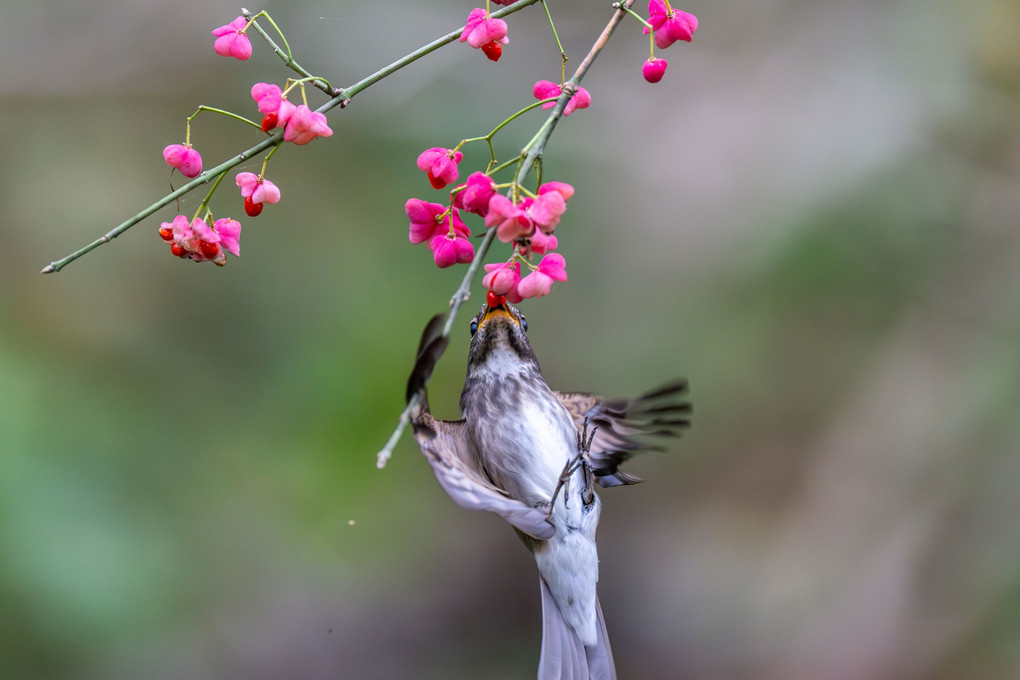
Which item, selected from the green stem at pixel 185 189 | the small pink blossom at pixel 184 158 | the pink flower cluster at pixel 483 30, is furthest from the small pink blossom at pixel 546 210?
the small pink blossom at pixel 184 158

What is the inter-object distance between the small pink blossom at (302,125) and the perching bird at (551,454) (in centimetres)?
78

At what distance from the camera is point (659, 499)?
Answer: 5.19 metres

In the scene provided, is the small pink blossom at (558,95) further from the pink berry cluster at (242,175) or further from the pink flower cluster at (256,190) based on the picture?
the pink flower cluster at (256,190)

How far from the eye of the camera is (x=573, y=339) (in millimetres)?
4969

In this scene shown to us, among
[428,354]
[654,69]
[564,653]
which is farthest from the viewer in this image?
[564,653]

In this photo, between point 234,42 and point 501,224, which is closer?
point 501,224

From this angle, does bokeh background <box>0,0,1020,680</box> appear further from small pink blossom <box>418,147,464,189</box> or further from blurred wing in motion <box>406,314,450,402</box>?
blurred wing in motion <box>406,314,450,402</box>

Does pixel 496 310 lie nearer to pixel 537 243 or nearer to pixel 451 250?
pixel 451 250

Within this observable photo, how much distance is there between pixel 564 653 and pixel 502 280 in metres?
1.38

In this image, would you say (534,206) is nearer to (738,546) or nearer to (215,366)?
(215,366)

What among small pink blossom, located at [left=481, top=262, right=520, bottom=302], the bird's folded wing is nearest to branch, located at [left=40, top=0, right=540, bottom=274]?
small pink blossom, located at [left=481, top=262, right=520, bottom=302]

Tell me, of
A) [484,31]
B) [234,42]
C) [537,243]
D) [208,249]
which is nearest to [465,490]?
[537,243]

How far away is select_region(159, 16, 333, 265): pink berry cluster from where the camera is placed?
1557 millimetres

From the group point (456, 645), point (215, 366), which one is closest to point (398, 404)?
point (215, 366)
